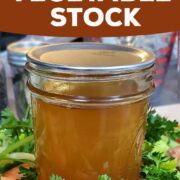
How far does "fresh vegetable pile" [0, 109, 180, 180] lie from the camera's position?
1.71 ft

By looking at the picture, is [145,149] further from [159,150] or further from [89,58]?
[89,58]

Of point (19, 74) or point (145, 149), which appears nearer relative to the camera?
point (145, 149)

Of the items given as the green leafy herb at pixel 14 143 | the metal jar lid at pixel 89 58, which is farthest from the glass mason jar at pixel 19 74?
the metal jar lid at pixel 89 58

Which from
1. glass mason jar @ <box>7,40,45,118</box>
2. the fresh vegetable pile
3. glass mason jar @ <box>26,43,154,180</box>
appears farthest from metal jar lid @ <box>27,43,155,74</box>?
glass mason jar @ <box>7,40,45,118</box>

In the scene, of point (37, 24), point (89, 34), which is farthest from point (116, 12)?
point (37, 24)

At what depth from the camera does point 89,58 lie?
0.47 metres

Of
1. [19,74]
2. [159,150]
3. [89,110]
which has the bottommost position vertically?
[19,74]

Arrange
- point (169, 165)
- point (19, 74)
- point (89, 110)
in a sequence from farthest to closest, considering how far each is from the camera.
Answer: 1. point (19, 74)
2. point (169, 165)
3. point (89, 110)

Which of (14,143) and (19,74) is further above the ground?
(14,143)

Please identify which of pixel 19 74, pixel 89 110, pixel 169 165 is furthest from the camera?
pixel 19 74

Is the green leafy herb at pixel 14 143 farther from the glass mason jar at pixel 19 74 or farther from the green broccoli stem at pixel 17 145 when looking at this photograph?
the glass mason jar at pixel 19 74

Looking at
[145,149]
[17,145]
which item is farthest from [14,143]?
[145,149]

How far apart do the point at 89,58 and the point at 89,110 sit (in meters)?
0.06

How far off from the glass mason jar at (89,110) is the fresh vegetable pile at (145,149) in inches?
1.0
